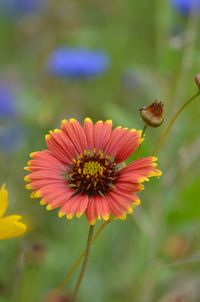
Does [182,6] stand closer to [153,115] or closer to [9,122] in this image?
[9,122]

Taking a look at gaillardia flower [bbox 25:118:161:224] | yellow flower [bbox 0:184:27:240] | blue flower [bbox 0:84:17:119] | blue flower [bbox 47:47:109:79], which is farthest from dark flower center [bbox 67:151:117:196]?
blue flower [bbox 0:84:17:119]

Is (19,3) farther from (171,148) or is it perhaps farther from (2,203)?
(2,203)

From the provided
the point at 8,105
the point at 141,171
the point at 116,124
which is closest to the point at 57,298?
the point at 141,171

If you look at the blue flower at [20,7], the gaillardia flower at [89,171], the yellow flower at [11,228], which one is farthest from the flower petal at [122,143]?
the blue flower at [20,7]

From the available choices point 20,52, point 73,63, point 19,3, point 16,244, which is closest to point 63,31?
point 20,52

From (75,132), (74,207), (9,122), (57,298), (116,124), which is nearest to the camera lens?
(74,207)

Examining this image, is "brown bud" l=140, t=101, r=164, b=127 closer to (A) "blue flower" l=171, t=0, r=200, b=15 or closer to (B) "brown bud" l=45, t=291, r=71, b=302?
(B) "brown bud" l=45, t=291, r=71, b=302
